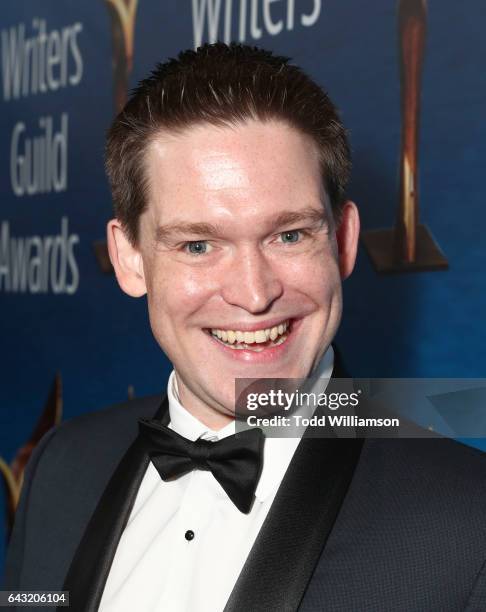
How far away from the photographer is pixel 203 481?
1.50m

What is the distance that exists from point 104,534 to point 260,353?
16.1 inches

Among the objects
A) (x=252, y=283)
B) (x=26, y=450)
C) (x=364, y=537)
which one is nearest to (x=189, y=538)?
(x=364, y=537)

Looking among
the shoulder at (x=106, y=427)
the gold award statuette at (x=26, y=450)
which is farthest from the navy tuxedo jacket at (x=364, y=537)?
the gold award statuette at (x=26, y=450)

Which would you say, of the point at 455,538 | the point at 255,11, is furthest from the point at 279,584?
the point at 255,11

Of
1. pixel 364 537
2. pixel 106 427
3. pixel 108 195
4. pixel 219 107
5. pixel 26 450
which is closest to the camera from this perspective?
pixel 364 537

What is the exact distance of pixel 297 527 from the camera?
130cm

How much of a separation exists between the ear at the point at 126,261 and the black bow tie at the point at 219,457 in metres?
0.24

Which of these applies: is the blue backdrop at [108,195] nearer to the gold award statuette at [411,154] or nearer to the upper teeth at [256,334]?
the gold award statuette at [411,154]

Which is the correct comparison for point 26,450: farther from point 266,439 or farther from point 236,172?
point 236,172

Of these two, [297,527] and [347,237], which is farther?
[347,237]

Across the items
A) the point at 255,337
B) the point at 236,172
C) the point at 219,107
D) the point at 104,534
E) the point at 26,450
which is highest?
the point at 219,107

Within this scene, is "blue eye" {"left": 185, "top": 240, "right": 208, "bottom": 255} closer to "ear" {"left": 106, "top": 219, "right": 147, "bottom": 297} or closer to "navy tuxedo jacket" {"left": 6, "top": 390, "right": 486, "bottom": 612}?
"ear" {"left": 106, "top": 219, "right": 147, "bottom": 297}

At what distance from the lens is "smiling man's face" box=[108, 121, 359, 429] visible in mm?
1366

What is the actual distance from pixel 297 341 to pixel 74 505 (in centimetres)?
56
